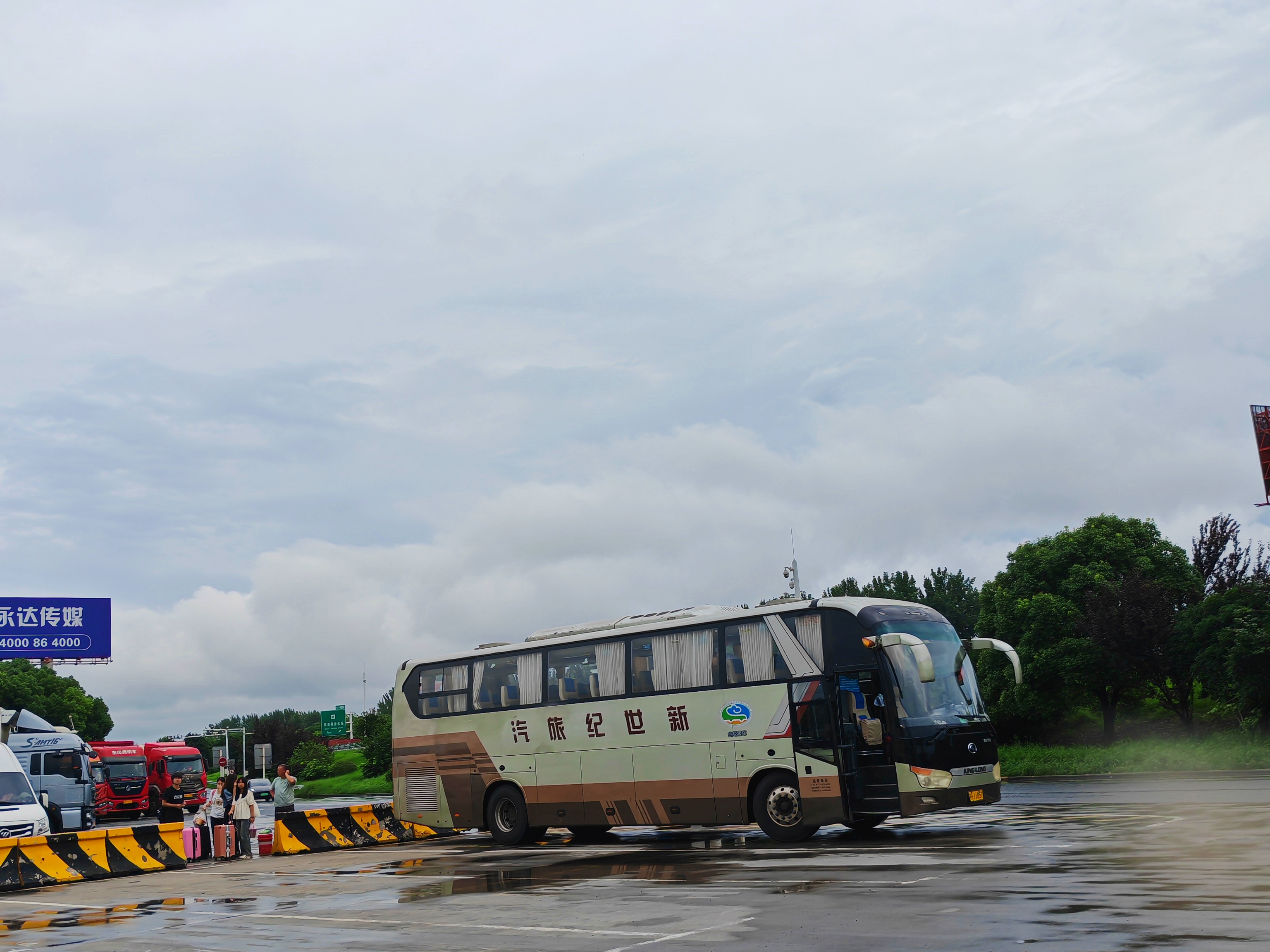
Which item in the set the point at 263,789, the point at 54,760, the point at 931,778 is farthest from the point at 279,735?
the point at 931,778

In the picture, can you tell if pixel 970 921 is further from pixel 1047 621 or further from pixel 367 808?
pixel 1047 621

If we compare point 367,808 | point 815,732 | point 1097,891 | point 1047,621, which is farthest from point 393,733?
point 1047,621

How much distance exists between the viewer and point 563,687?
20.1m

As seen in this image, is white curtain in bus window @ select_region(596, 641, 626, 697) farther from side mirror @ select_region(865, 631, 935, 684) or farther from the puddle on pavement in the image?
side mirror @ select_region(865, 631, 935, 684)

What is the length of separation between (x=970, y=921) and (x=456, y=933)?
4.48 meters

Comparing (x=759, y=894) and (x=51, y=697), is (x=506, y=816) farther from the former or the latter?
(x=51, y=697)

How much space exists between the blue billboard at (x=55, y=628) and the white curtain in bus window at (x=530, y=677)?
43810 millimetres

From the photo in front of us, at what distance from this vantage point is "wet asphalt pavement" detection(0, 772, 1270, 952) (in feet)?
28.9

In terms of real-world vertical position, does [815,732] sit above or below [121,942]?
above

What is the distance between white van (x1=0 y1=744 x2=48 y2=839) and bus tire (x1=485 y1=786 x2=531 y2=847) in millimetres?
7552

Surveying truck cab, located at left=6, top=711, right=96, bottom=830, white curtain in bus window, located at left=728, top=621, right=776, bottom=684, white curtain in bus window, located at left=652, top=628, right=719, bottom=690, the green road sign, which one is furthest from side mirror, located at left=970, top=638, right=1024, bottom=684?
the green road sign

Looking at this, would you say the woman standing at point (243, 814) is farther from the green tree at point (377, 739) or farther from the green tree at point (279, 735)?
the green tree at point (279, 735)

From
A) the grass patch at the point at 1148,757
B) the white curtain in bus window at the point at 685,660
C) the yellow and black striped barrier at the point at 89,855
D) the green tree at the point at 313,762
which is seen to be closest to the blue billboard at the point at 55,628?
the green tree at the point at 313,762

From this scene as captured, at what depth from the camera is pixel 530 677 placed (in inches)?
811
